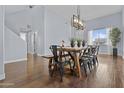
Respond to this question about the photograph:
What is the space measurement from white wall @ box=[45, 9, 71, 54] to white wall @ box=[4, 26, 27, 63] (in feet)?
4.07

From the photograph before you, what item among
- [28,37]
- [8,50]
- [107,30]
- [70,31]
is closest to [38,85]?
[8,50]

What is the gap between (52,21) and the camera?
8180 millimetres

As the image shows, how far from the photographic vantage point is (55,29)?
8.06 metres

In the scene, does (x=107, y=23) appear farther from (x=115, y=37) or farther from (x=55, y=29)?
(x=55, y=29)

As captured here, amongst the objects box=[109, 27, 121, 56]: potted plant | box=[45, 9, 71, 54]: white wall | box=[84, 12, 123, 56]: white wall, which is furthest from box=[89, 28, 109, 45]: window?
box=[45, 9, 71, 54]: white wall

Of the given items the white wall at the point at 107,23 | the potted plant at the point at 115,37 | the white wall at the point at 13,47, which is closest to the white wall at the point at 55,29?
the white wall at the point at 13,47

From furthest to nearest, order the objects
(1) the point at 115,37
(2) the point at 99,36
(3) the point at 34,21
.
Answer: (2) the point at 99,36 < (1) the point at 115,37 < (3) the point at 34,21

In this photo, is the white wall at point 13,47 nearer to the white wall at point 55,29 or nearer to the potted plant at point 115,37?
the white wall at point 55,29

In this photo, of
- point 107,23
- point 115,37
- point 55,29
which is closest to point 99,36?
point 107,23

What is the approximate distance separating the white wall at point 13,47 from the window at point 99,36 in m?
5.53

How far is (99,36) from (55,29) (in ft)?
13.9

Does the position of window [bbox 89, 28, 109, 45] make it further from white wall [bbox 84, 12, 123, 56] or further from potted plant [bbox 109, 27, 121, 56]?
potted plant [bbox 109, 27, 121, 56]

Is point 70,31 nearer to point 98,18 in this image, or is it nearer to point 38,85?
point 98,18

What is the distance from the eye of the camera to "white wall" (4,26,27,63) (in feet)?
20.9
